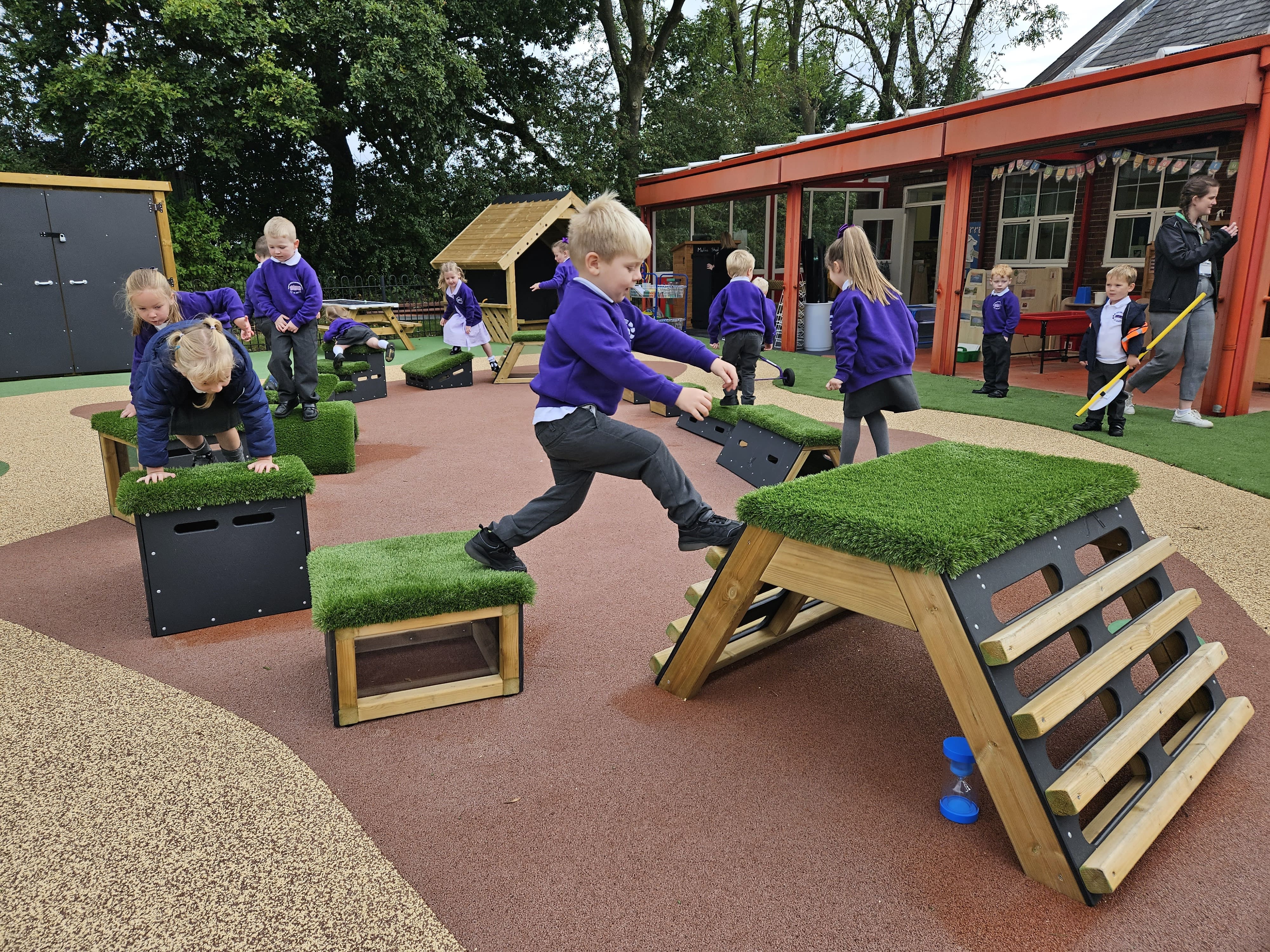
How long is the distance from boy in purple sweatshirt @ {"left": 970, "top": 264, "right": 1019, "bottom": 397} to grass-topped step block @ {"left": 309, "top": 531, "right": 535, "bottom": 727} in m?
8.76

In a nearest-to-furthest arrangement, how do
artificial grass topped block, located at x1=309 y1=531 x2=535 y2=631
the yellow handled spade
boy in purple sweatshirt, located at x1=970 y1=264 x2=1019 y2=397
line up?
artificial grass topped block, located at x1=309 y1=531 x2=535 y2=631, the yellow handled spade, boy in purple sweatshirt, located at x1=970 y1=264 x2=1019 y2=397

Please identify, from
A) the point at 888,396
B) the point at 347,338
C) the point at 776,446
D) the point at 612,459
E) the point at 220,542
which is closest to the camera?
the point at 612,459

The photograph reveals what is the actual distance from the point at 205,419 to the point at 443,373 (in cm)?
755

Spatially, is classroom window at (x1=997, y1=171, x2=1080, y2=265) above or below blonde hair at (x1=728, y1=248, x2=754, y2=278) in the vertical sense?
above

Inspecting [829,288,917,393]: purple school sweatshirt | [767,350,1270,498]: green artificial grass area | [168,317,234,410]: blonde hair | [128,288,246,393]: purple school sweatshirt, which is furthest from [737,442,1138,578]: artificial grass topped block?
[128,288,246,393]: purple school sweatshirt

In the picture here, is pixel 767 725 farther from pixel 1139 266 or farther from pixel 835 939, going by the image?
pixel 1139 266

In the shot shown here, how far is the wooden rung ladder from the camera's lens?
2.25 meters

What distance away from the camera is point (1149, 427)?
8492 mm

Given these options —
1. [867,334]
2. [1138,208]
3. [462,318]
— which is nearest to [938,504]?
[867,334]

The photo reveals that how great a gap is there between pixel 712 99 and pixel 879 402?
23.6 meters

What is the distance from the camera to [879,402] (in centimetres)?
580

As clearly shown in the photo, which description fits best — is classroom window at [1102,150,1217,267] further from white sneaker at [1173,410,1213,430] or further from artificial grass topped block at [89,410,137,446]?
artificial grass topped block at [89,410,137,446]

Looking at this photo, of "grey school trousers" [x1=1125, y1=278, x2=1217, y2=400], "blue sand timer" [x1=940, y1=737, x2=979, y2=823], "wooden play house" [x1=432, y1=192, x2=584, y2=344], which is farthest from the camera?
"wooden play house" [x1=432, y1=192, x2=584, y2=344]

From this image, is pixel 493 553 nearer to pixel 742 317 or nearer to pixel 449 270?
pixel 742 317
